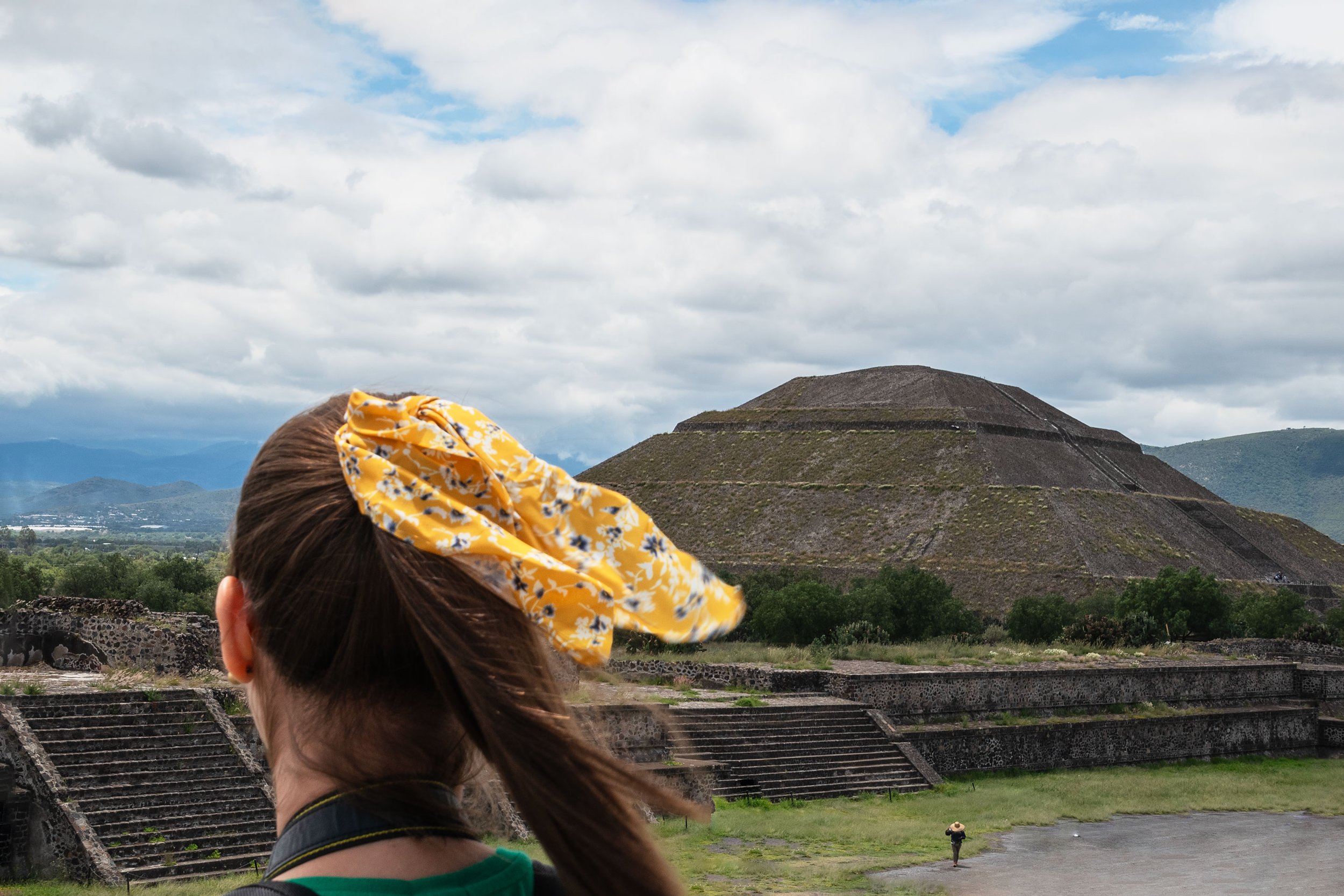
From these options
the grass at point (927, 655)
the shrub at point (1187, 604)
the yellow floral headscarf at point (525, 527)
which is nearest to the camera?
the yellow floral headscarf at point (525, 527)

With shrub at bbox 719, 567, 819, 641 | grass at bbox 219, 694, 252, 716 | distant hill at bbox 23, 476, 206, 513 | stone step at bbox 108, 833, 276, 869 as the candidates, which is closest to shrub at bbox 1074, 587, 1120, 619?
shrub at bbox 719, 567, 819, 641

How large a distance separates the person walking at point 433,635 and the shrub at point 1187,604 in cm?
3632

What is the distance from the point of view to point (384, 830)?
1427 millimetres

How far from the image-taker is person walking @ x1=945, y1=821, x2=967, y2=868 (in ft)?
46.4

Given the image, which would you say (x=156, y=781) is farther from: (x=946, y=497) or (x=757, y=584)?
(x=946, y=497)

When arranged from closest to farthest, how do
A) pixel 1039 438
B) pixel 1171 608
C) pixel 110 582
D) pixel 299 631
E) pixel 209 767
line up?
1. pixel 299 631
2. pixel 209 767
3. pixel 110 582
4. pixel 1171 608
5. pixel 1039 438

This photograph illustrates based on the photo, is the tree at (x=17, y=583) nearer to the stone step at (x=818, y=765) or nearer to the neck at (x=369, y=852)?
the stone step at (x=818, y=765)

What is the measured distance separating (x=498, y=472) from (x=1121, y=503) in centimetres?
6070

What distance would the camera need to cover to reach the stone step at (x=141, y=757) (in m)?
13.2

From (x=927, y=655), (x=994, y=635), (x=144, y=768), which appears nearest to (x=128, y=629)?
(x=144, y=768)

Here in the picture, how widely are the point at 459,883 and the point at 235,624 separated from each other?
17.0 inches

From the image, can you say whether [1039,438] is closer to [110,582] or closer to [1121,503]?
[1121,503]

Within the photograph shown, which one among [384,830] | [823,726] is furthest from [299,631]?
[823,726]

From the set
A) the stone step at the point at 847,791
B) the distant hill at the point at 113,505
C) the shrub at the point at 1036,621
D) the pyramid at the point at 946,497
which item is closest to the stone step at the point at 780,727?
the stone step at the point at 847,791
